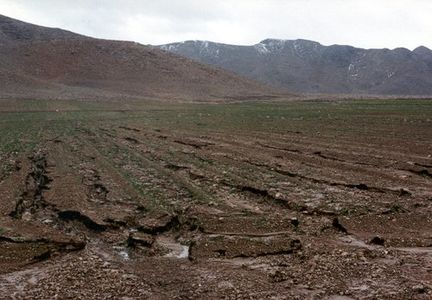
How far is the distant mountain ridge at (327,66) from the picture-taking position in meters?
158

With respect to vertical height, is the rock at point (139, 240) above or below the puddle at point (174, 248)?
above

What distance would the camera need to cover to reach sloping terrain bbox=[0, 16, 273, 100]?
241 ft

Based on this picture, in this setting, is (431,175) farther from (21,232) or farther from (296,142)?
(21,232)

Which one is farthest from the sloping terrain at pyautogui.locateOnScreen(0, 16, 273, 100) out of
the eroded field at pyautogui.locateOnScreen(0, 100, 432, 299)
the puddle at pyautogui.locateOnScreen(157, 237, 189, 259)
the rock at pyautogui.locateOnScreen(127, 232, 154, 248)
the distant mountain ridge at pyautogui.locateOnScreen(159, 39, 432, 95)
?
the distant mountain ridge at pyautogui.locateOnScreen(159, 39, 432, 95)

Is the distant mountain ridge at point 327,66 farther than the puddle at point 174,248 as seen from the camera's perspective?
Yes

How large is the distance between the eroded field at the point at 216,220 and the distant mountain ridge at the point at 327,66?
132 metres

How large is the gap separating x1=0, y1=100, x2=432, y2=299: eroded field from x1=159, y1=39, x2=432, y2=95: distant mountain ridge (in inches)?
5184

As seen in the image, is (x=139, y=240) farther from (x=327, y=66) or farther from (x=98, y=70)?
(x=327, y=66)

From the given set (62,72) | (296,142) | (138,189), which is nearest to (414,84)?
(62,72)

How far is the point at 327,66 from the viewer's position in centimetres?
17675

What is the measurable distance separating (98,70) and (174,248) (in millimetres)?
81032

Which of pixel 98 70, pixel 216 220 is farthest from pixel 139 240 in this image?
pixel 98 70

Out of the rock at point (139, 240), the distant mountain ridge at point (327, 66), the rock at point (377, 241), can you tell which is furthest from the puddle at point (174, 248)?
the distant mountain ridge at point (327, 66)

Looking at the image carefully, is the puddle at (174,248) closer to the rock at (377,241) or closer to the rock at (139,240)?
the rock at (139,240)
